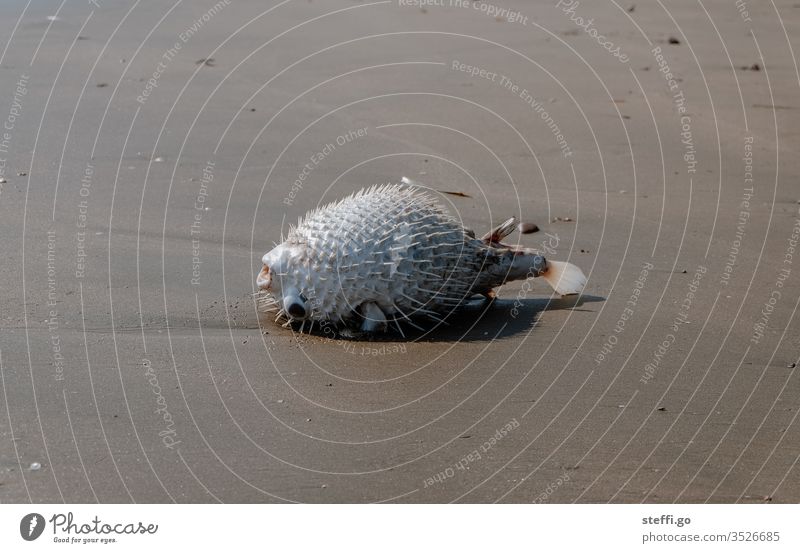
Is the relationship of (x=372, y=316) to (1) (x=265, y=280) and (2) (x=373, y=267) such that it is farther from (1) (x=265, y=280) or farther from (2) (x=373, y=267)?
(1) (x=265, y=280)

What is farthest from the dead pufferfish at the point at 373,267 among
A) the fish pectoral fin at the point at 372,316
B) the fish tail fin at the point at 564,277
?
the fish tail fin at the point at 564,277

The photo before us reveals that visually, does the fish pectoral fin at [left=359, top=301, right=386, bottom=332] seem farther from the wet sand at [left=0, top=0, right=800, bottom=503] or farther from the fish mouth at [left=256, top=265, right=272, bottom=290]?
the fish mouth at [left=256, top=265, right=272, bottom=290]

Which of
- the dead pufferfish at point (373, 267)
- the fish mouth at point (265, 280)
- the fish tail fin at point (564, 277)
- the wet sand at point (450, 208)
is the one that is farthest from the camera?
the fish tail fin at point (564, 277)

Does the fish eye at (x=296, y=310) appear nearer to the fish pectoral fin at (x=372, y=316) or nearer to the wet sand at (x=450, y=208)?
the wet sand at (x=450, y=208)

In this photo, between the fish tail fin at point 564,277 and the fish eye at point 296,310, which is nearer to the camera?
the fish eye at point 296,310
